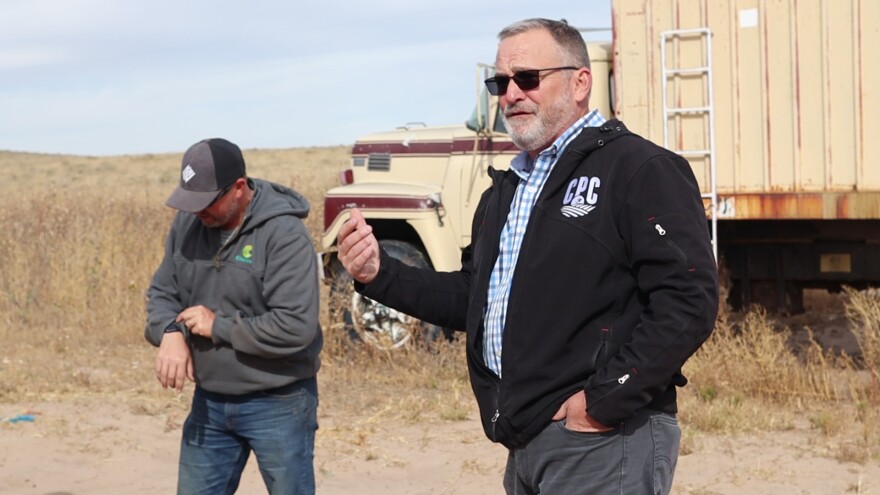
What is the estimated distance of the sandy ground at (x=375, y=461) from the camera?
618 centimetres

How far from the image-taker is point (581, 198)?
2682 mm

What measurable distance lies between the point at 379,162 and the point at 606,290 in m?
7.69

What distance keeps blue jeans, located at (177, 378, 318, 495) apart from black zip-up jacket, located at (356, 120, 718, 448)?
126cm

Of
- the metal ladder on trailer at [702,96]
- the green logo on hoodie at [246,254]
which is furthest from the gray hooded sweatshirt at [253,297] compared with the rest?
the metal ladder on trailer at [702,96]

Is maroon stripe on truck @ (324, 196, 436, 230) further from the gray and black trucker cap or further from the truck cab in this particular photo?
the gray and black trucker cap

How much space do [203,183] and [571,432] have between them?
1.70 metres

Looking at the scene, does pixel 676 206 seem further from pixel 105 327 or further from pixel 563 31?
pixel 105 327

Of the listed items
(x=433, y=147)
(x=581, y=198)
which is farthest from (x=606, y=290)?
(x=433, y=147)

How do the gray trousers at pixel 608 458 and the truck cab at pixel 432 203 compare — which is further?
the truck cab at pixel 432 203

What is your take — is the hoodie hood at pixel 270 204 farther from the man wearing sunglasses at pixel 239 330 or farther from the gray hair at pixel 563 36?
the gray hair at pixel 563 36

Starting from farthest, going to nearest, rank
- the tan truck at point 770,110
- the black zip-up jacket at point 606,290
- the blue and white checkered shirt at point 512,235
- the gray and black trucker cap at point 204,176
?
the tan truck at point 770,110 → the gray and black trucker cap at point 204,176 → the blue and white checkered shirt at point 512,235 → the black zip-up jacket at point 606,290

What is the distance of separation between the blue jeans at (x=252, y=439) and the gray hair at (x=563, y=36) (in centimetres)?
164

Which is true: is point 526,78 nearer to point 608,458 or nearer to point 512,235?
point 512,235

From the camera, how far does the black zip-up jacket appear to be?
2.56 metres
